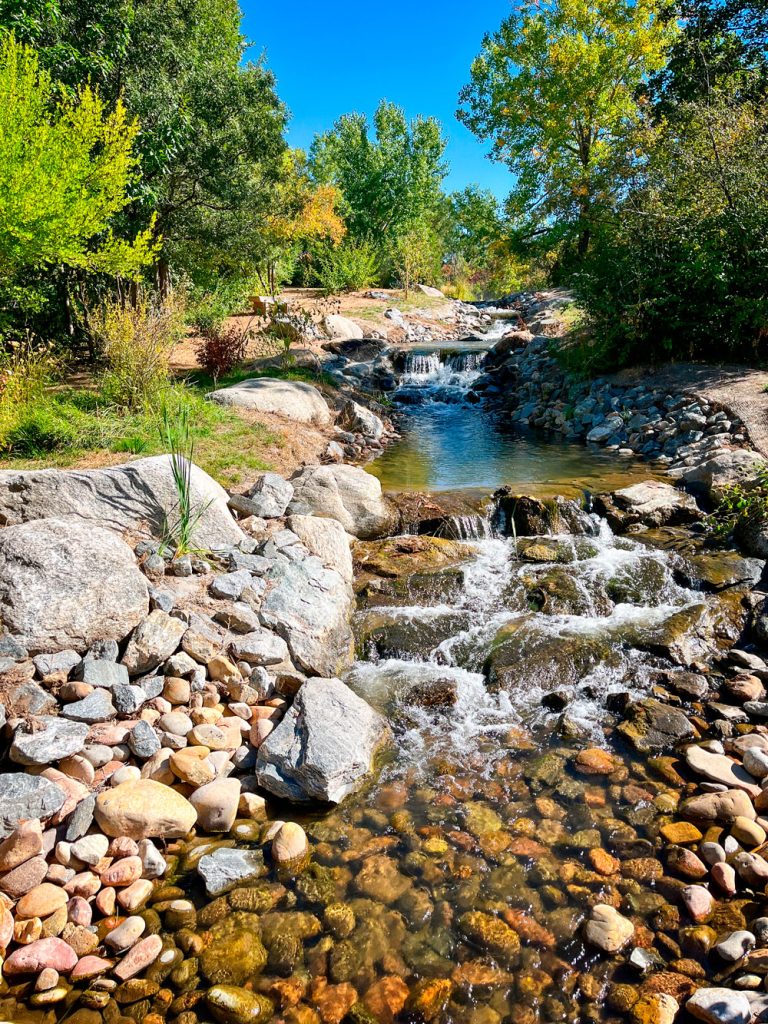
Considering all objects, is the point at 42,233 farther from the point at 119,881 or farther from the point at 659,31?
the point at 659,31

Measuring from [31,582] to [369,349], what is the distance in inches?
606

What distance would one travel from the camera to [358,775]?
3.96 m

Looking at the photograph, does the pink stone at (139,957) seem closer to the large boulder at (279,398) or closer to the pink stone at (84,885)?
the pink stone at (84,885)

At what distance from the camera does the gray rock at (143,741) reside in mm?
3777

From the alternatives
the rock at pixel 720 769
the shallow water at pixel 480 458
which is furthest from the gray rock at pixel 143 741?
the shallow water at pixel 480 458

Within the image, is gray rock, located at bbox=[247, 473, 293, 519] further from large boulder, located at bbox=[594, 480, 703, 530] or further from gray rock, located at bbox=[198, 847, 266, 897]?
large boulder, located at bbox=[594, 480, 703, 530]

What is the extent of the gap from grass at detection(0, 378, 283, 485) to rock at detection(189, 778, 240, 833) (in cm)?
429

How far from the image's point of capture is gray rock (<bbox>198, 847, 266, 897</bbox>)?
3184 mm

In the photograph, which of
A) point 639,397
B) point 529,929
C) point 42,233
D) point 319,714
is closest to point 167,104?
point 42,233

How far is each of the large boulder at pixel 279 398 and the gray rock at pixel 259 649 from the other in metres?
6.02

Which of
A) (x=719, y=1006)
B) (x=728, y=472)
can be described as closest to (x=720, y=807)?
(x=719, y=1006)

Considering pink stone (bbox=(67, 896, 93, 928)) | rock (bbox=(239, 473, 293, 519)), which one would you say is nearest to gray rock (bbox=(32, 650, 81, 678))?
pink stone (bbox=(67, 896, 93, 928))

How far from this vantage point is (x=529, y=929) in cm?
303

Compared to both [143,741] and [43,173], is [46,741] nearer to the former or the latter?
[143,741]
